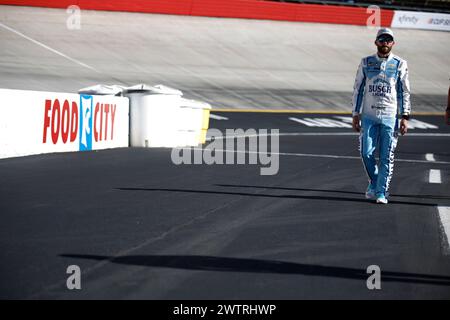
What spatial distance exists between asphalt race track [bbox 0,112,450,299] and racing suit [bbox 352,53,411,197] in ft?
1.71

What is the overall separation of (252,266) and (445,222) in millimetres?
3223

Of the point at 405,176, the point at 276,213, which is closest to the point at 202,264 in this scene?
the point at 276,213

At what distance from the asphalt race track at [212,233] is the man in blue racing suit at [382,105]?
461mm

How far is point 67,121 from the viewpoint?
15.9 m

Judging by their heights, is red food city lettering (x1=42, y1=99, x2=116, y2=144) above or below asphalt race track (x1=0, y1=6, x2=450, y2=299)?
above

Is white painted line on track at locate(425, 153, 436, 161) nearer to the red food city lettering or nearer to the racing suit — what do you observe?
the red food city lettering

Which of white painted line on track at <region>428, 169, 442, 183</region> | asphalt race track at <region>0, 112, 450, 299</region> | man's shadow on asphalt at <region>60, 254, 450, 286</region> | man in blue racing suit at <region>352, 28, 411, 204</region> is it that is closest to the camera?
asphalt race track at <region>0, 112, 450, 299</region>

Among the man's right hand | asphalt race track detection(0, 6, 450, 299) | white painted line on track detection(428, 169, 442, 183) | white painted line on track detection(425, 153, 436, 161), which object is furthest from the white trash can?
the man's right hand

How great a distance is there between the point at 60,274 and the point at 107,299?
72 centimetres

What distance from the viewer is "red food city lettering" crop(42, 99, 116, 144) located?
50.1ft

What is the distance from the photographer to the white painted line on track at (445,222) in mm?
7207

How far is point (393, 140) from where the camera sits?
1003cm
